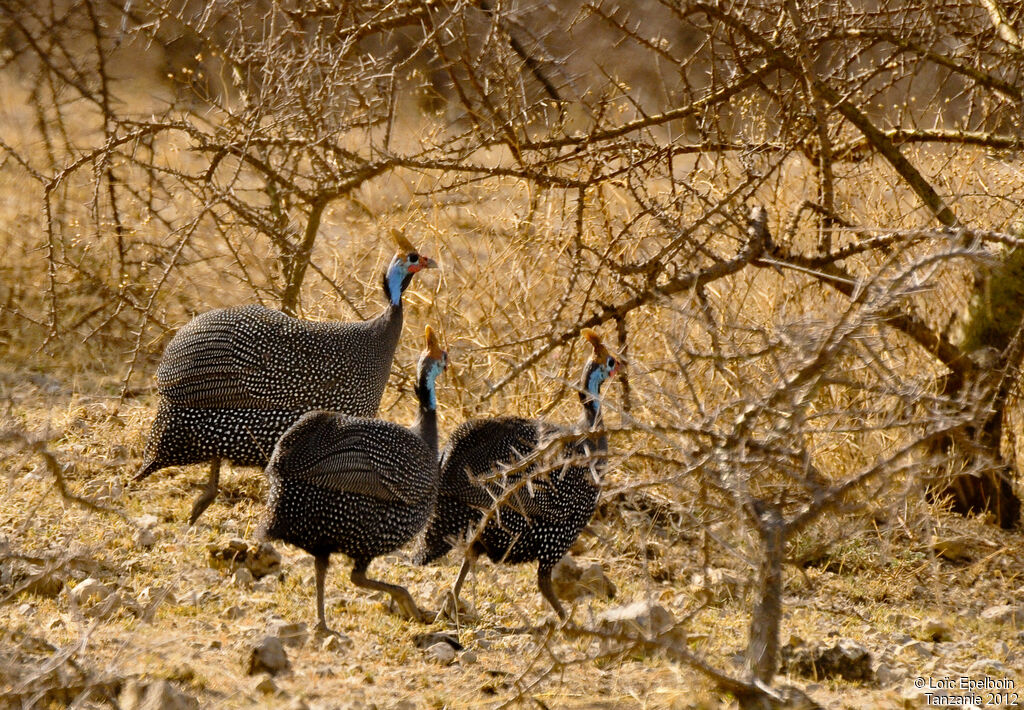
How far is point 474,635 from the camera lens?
4.39 m

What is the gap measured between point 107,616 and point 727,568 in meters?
2.33

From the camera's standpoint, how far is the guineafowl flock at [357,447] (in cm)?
446

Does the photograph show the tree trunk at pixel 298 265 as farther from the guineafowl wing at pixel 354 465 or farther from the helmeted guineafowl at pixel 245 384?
the guineafowl wing at pixel 354 465

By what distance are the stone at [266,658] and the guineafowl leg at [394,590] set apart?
83 centimetres

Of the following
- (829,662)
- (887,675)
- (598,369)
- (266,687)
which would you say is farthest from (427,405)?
(887,675)

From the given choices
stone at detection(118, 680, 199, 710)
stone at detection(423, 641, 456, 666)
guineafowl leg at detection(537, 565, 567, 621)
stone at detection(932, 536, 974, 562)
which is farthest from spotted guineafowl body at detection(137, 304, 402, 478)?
stone at detection(932, 536, 974, 562)

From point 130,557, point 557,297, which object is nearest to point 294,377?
point 130,557

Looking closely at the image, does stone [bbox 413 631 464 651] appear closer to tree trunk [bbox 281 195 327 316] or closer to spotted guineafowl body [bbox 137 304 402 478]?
spotted guineafowl body [bbox 137 304 402 478]

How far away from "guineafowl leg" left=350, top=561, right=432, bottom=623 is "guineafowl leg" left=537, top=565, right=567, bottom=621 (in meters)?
0.44

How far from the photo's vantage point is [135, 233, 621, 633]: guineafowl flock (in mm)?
4461

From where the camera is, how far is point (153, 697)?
307cm

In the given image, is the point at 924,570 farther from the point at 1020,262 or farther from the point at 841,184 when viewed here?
the point at 841,184

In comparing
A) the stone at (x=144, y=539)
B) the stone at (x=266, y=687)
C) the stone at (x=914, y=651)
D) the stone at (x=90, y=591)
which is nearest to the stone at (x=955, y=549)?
the stone at (x=914, y=651)

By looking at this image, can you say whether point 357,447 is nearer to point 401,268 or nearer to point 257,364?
point 257,364
